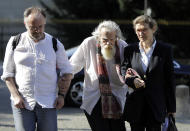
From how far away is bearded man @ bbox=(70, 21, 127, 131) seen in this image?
16.3ft

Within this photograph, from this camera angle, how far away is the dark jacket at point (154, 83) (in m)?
4.89

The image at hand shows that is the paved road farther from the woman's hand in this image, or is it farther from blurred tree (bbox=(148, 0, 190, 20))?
blurred tree (bbox=(148, 0, 190, 20))

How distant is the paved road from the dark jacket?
3.06 meters

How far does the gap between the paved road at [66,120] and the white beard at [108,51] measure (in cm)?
298

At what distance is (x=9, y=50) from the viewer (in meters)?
4.41

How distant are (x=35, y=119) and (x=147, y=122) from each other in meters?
1.20

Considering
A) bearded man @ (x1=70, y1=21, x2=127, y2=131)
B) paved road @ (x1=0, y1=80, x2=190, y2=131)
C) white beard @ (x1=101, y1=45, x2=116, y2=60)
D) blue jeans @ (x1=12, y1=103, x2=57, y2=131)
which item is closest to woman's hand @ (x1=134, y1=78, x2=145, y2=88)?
bearded man @ (x1=70, y1=21, x2=127, y2=131)

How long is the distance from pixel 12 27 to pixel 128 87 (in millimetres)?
21482

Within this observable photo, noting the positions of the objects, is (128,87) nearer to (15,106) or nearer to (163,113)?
(163,113)

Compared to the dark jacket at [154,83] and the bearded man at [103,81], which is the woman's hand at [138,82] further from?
the bearded man at [103,81]

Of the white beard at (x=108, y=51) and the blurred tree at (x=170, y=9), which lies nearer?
the white beard at (x=108, y=51)

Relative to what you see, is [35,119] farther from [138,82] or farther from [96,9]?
[96,9]

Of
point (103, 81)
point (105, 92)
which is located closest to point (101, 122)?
point (105, 92)

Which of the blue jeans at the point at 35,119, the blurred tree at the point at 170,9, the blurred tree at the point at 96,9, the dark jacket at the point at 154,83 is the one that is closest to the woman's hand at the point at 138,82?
the dark jacket at the point at 154,83
